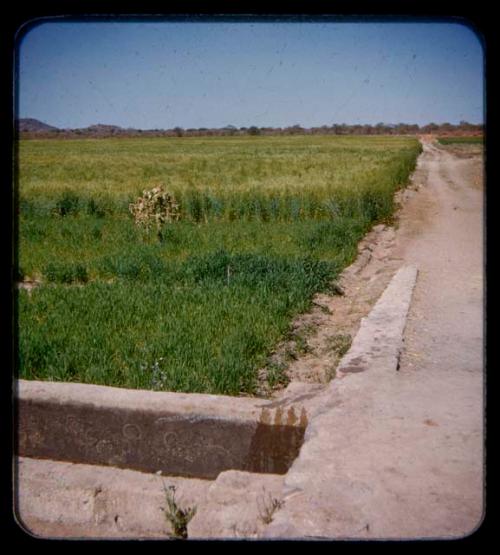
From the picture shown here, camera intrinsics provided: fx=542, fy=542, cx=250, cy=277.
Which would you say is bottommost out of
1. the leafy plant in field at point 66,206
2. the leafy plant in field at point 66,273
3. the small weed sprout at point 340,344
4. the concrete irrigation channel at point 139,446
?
the concrete irrigation channel at point 139,446

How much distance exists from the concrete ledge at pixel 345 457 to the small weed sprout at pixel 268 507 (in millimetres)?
62

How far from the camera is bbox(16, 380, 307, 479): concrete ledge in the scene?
353cm

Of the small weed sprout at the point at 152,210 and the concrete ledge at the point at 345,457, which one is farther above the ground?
the small weed sprout at the point at 152,210

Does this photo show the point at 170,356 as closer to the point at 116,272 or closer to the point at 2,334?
the point at 2,334

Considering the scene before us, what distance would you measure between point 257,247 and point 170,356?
4531 millimetres

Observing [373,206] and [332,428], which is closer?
[332,428]

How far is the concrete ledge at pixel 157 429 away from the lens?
3525 mm

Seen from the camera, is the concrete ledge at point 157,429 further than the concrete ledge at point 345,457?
Yes

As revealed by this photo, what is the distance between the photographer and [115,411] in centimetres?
366

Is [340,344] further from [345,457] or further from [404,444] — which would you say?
[345,457]


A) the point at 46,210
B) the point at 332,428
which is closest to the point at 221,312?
the point at 332,428

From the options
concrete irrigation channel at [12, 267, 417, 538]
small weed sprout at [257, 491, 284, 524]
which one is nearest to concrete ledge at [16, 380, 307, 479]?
concrete irrigation channel at [12, 267, 417, 538]

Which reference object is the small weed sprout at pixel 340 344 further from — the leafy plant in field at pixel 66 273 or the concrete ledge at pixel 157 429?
the leafy plant in field at pixel 66 273

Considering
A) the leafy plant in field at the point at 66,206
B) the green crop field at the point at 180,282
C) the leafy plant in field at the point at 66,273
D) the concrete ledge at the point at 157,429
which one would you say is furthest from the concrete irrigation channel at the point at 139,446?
the leafy plant in field at the point at 66,206
